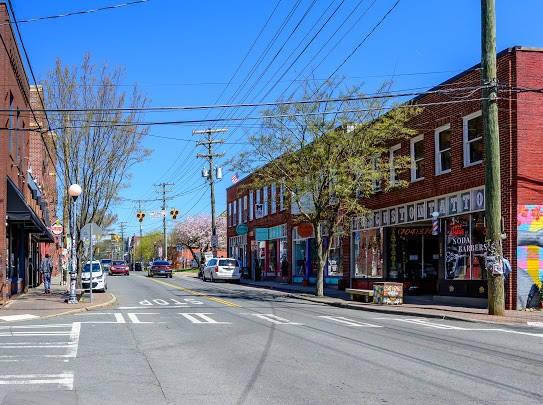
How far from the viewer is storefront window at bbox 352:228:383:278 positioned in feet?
98.2

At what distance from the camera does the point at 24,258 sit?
101 feet

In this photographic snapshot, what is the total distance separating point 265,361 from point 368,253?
2131 centimetres

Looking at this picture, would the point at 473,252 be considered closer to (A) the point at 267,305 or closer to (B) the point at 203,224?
(A) the point at 267,305

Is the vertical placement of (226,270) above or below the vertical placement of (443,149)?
below

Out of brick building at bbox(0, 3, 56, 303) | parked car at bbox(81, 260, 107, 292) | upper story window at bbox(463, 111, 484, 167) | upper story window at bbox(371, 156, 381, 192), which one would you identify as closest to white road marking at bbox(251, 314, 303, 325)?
upper story window at bbox(371, 156, 381, 192)

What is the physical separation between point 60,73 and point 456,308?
703 inches

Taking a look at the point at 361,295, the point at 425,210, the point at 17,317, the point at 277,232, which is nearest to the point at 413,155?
the point at 425,210

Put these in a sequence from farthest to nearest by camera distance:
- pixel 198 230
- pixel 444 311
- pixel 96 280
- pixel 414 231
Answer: pixel 198 230 < pixel 96 280 < pixel 414 231 < pixel 444 311

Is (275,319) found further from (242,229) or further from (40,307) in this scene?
(242,229)

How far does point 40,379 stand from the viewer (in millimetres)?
8672

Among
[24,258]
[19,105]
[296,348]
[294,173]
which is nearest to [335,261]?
[294,173]

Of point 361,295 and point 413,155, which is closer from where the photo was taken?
point 361,295

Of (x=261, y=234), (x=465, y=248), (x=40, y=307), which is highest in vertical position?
(x=261, y=234)

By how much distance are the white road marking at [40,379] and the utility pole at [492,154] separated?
1310cm
